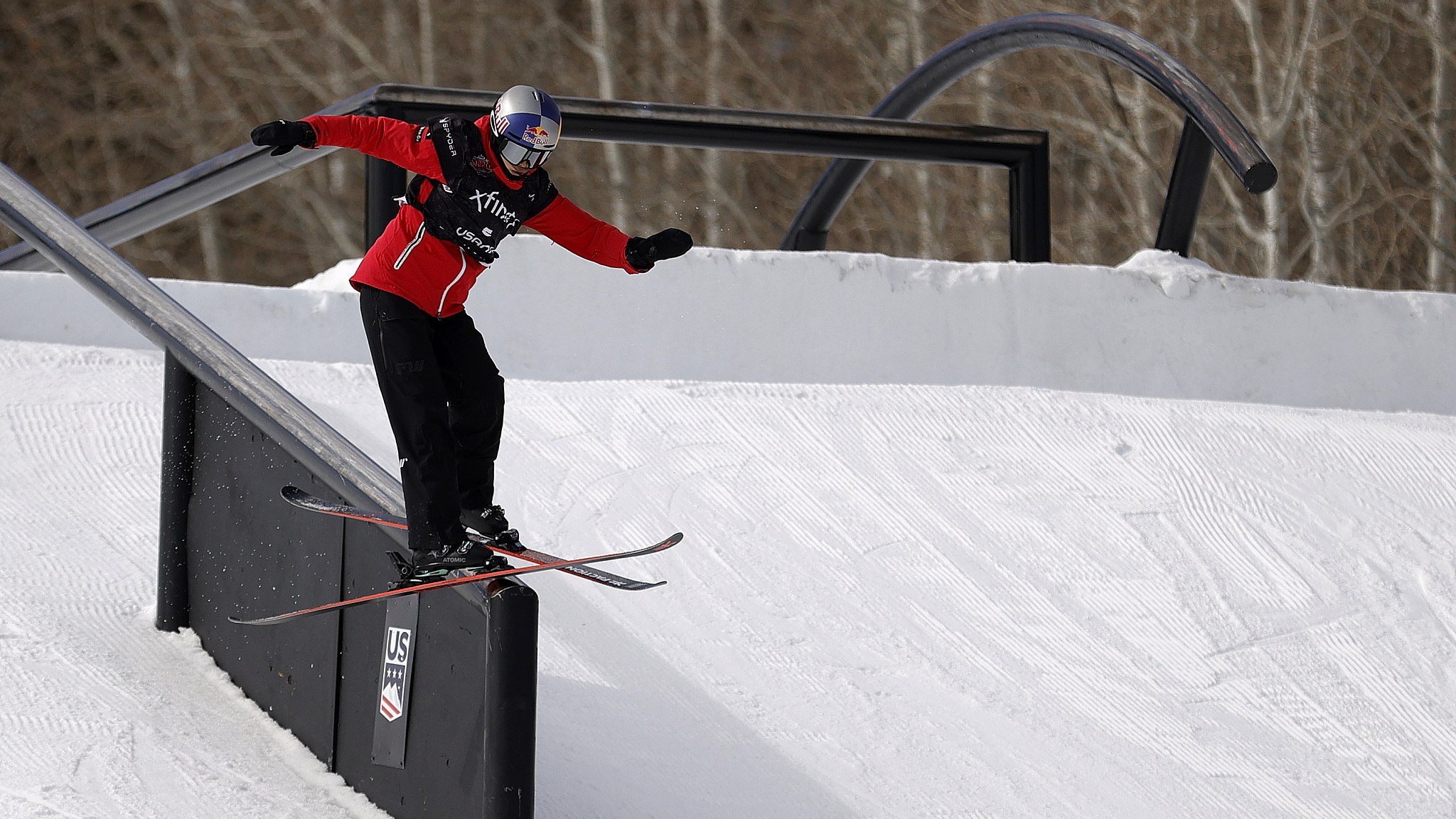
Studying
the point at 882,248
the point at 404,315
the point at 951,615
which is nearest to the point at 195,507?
the point at 404,315

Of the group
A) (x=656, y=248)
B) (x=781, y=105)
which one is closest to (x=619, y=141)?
(x=656, y=248)

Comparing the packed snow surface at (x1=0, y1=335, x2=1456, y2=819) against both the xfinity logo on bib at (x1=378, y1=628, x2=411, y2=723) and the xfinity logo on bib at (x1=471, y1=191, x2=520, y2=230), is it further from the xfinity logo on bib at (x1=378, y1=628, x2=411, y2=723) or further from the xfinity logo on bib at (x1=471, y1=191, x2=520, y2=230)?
the xfinity logo on bib at (x1=471, y1=191, x2=520, y2=230)

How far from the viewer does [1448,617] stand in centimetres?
504

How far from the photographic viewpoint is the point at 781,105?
70.6ft

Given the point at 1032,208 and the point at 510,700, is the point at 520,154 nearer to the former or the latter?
the point at 510,700

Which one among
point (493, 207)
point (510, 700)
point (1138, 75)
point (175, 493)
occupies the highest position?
point (1138, 75)

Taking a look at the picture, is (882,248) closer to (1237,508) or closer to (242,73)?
(242,73)

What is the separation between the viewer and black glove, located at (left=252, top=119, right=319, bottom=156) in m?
3.35

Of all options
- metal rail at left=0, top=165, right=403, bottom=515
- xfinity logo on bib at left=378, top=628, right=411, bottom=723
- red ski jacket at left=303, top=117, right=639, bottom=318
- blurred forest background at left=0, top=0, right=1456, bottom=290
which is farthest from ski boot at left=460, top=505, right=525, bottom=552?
blurred forest background at left=0, top=0, right=1456, bottom=290

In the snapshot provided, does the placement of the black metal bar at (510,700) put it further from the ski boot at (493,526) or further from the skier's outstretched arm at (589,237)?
the skier's outstretched arm at (589,237)

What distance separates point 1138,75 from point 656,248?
169 inches

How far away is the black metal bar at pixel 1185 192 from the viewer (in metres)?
6.85

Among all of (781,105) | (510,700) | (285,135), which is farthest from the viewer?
(781,105)

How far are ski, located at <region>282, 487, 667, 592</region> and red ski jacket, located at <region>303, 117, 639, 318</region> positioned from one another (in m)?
0.57
